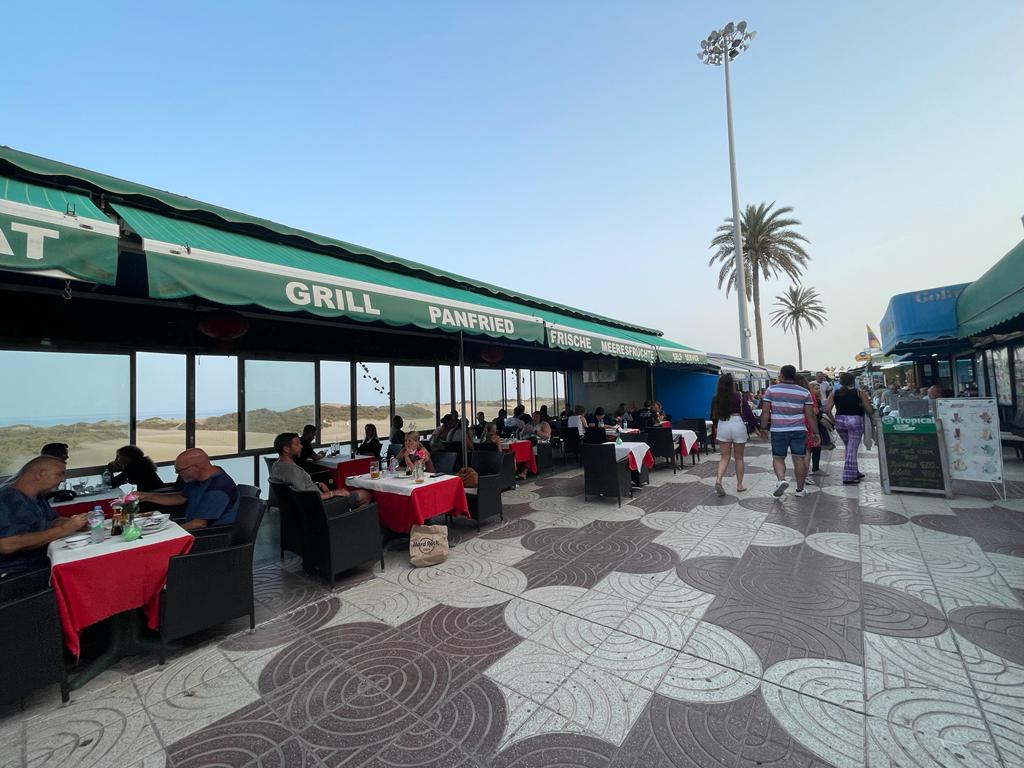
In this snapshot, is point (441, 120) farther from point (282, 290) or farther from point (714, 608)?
point (714, 608)

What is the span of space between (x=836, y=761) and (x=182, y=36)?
38.9 ft

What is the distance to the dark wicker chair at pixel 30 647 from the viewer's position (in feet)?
6.49

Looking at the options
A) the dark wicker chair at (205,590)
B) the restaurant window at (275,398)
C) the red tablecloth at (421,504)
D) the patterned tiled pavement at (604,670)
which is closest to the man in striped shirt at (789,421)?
the patterned tiled pavement at (604,670)

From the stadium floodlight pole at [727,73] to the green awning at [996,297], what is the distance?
27.0ft

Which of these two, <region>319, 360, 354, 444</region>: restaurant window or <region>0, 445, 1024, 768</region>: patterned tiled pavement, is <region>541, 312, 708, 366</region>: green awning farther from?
<region>319, 360, 354, 444</region>: restaurant window

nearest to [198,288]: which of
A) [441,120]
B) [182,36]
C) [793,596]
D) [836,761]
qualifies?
[836,761]

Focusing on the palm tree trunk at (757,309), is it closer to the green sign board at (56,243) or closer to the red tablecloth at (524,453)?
the red tablecloth at (524,453)

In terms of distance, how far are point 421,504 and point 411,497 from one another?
5.6 inches

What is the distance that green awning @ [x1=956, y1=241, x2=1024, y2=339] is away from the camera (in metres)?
5.14

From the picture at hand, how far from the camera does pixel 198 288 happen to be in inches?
101

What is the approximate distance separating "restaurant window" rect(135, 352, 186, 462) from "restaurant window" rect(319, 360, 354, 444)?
7.39ft

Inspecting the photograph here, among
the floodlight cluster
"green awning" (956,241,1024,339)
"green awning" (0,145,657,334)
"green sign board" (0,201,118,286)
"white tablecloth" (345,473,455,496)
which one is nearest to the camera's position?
"green sign board" (0,201,118,286)

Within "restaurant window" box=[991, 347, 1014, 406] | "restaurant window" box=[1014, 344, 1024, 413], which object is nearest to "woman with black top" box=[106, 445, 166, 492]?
"restaurant window" box=[1014, 344, 1024, 413]

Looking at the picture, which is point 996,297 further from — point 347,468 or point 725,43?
point 725,43
